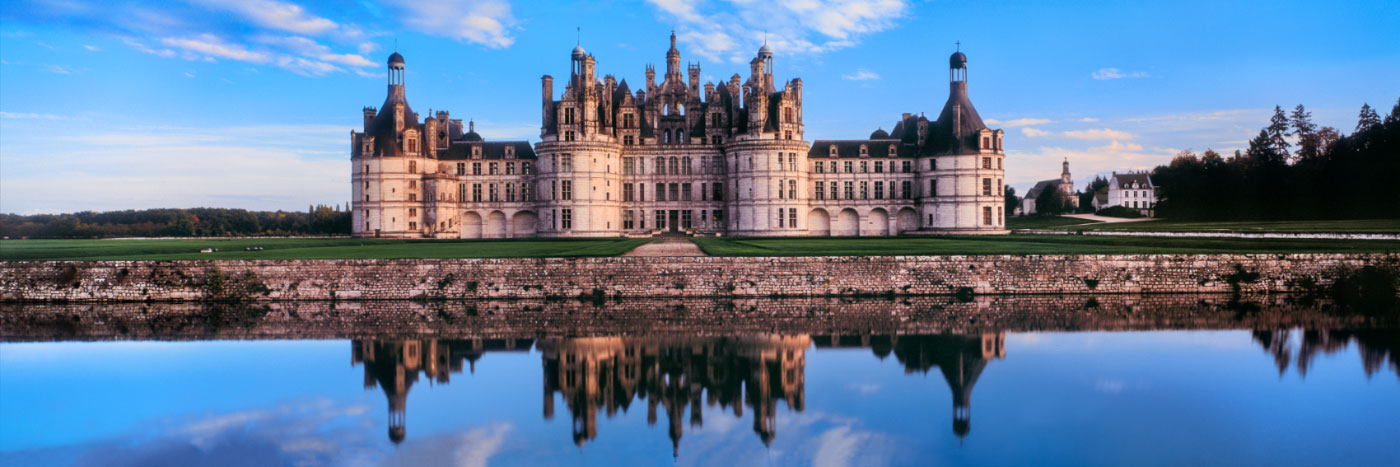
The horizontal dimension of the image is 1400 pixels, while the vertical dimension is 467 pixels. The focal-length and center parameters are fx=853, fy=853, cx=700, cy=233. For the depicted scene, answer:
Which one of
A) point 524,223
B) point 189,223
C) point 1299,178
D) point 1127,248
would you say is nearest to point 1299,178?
point 1299,178

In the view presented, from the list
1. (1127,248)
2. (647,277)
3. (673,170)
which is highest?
(673,170)

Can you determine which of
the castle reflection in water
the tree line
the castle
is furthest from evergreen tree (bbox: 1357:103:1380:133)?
the castle reflection in water

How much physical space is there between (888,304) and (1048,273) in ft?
20.8

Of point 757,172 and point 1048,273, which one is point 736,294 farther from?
point 757,172

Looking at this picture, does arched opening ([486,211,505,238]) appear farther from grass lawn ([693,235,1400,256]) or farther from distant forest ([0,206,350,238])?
grass lawn ([693,235,1400,256])

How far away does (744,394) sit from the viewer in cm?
1467

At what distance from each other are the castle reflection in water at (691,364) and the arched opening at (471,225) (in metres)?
43.5

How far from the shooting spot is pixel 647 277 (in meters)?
28.2

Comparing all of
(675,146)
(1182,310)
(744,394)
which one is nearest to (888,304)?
(1182,310)

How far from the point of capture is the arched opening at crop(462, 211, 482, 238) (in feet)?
204

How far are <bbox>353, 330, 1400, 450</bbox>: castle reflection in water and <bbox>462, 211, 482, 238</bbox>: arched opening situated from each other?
4346 centimetres

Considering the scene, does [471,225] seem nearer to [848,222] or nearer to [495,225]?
[495,225]

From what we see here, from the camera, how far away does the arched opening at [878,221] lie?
61.4m

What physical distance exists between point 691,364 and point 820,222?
46.0m
